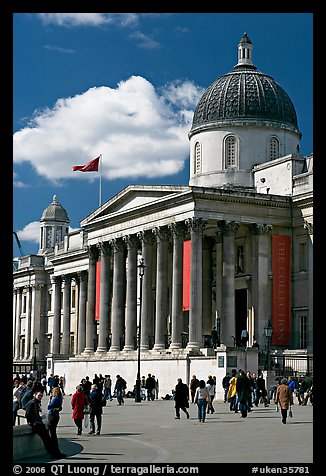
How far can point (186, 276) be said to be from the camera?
199 feet

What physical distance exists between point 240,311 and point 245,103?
15326 mm

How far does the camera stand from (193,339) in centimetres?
5906

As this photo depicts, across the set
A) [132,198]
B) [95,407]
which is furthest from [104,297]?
[95,407]

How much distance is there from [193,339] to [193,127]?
20.1 metres

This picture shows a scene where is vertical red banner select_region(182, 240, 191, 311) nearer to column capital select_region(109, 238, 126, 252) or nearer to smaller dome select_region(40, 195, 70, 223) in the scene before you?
column capital select_region(109, 238, 126, 252)

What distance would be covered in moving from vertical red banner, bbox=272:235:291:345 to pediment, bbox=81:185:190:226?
737 cm

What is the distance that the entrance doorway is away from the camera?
6512 cm

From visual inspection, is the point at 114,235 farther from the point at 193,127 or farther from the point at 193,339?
the point at 193,339

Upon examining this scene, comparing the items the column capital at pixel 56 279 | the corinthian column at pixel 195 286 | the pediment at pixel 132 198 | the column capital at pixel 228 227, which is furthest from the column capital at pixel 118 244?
the column capital at pixel 56 279

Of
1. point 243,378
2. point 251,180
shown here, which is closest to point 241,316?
point 251,180

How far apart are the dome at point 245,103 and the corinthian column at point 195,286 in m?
12.6

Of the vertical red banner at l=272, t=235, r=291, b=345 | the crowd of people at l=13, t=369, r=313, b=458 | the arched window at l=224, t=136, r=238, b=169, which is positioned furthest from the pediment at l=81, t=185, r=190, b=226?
the crowd of people at l=13, t=369, r=313, b=458

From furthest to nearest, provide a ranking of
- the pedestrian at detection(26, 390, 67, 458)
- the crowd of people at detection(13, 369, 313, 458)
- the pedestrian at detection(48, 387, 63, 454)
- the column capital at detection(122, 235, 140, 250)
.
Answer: the column capital at detection(122, 235, 140, 250) < the crowd of people at detection(13, 369, 313, 458) < the pedestrian at detection(48, 387, 63, 454) < the pedestrian at detection(26, 390, 67, 458)
